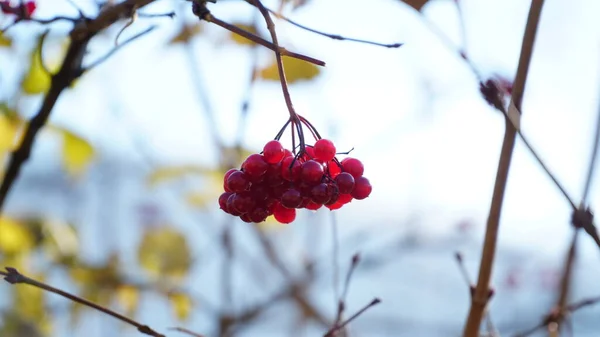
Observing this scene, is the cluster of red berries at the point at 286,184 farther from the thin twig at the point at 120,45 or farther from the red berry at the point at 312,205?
the thin twig at the point at 120,45

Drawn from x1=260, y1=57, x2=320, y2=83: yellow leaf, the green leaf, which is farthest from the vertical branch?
the green leaf

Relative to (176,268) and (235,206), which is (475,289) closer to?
(235,206)

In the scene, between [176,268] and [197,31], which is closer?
[197,31]

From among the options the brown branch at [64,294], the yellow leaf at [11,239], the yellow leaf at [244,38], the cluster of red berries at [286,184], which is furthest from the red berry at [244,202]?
the yellow leaf at [11,239]

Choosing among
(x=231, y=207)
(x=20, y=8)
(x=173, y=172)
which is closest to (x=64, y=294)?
(x=231, y=207)

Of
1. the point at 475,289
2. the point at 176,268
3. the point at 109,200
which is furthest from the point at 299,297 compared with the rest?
the point at 109,200

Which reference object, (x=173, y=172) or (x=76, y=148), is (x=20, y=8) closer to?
(x=76, y=148)
